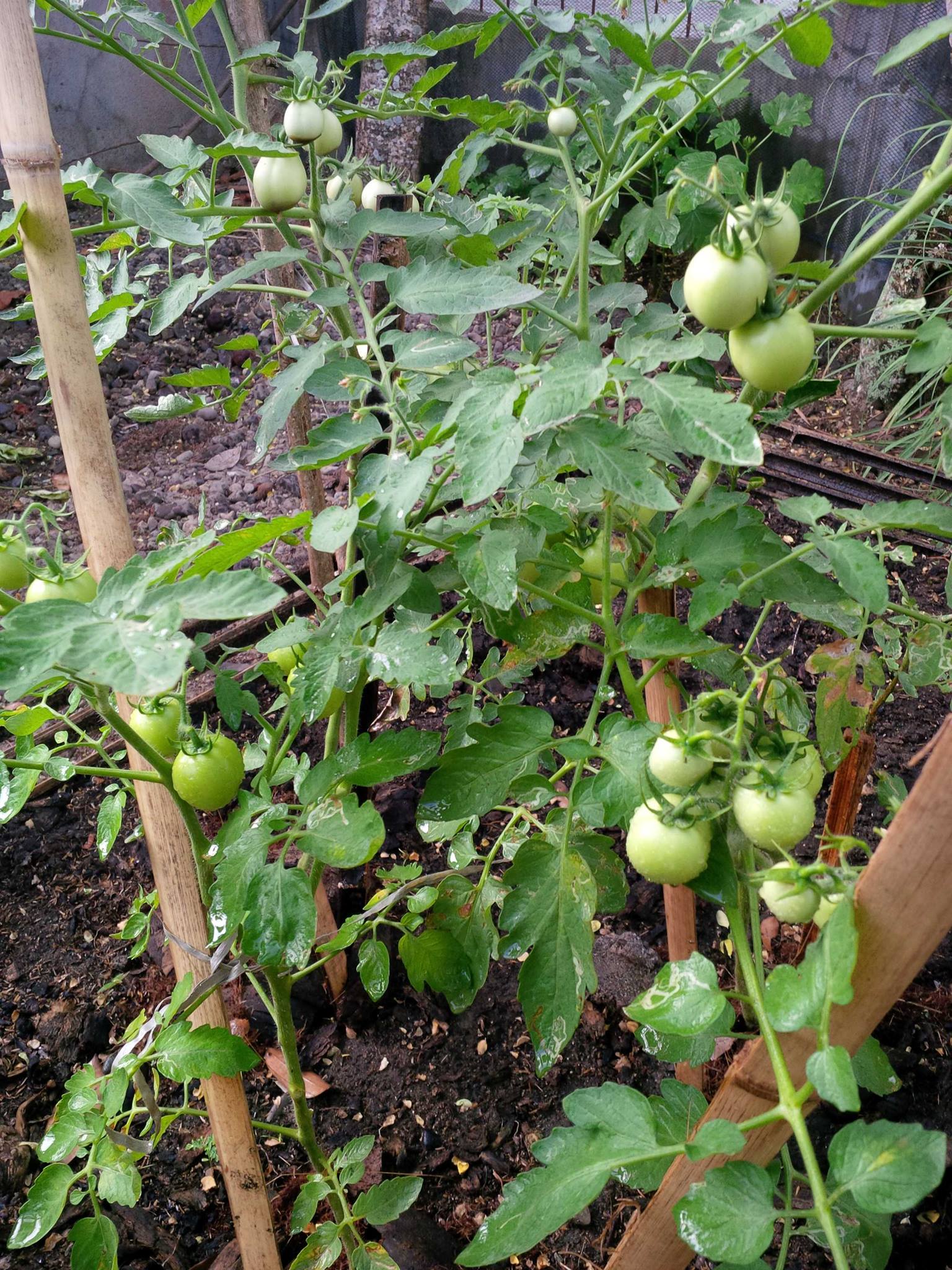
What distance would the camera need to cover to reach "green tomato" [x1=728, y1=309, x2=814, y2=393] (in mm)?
591

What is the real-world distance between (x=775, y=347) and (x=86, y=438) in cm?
55

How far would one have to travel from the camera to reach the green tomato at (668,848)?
62 cm

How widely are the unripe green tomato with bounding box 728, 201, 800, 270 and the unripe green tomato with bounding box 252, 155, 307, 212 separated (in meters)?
0.39

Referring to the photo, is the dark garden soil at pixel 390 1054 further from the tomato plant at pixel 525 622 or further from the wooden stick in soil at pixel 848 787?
the wooden stick in soil at pixel 848 787

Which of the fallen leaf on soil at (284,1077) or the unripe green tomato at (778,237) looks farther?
the fallen leaf on soil at (284,1077)

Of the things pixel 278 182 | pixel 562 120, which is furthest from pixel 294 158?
pixel 562 120

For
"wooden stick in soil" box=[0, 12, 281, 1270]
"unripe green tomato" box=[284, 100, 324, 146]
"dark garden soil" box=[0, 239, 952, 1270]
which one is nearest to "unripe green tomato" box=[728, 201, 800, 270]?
"unripe green tomato" box=[284, 100, 324, 146]

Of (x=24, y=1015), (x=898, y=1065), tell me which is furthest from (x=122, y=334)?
(x=898, y=1065)

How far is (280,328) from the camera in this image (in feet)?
3.79

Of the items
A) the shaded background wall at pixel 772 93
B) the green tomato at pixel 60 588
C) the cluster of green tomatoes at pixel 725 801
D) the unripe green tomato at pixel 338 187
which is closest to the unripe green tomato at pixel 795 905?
the cluster of green tomatoes at pixel 725 801

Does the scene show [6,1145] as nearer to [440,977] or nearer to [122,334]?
[440,977]

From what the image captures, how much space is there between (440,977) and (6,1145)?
65cm

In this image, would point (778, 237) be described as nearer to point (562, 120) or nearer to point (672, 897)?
point (562, 120)

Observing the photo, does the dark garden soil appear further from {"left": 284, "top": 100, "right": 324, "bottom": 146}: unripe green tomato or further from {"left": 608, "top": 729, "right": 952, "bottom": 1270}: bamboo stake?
{"left": 284, "top": 100, "right": 324, "bottom": 146}: unripe green tomato
